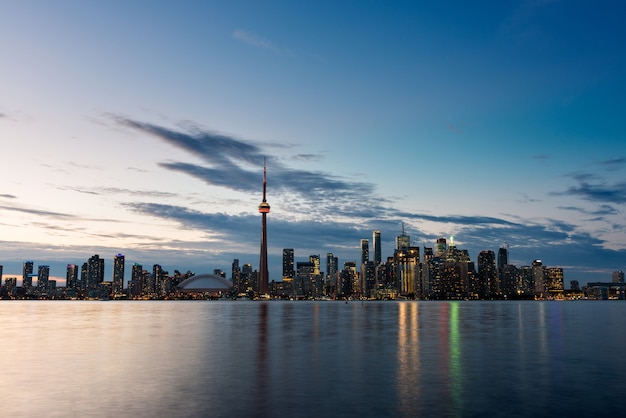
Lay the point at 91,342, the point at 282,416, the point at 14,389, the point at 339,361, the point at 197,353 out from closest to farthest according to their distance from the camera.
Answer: the point at 282,416 < the point at 14,389 < the point at 339,361 < the point at 197,353 < the point at 91,342

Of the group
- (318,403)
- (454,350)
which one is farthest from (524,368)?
(318,403)

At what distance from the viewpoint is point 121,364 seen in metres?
47.5

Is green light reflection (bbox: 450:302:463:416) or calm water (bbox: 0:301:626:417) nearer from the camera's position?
calm water (bbox: 0:301:626:417)

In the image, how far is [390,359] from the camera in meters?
51.3

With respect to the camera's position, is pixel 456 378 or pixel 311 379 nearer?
pixel 311 379

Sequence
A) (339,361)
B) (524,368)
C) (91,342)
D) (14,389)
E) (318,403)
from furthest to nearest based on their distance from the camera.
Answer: (91,342) → (339,361) → (524,368) → (14,389) → (318,403)

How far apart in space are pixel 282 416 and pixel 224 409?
3516 millimetres

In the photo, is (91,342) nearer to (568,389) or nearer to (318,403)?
(318,403)

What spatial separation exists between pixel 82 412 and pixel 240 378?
1349cm

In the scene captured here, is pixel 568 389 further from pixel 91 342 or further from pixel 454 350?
pixel 91 342

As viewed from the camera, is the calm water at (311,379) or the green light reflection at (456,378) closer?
the calm water at (311,379)

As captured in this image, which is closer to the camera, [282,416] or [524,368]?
[282,416]

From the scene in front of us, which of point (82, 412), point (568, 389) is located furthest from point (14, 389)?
point (568, 389)

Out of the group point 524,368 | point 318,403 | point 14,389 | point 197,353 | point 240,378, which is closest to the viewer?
point 318,403
